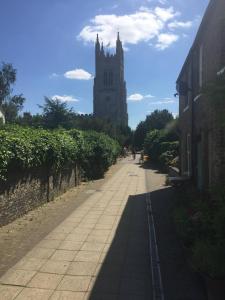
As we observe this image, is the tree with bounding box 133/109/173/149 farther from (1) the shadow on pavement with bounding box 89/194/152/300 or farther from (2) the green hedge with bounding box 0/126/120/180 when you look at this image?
(1) the shadow on pavement with bounding box 89/194/152/300

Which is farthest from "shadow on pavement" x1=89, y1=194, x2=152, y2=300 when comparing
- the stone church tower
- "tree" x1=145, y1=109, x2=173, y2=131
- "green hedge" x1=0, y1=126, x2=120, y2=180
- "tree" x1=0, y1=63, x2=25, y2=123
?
the stone church tower

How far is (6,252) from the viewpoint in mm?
8078

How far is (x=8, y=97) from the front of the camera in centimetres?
5447

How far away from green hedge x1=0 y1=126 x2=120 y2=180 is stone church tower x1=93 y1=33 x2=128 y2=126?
3632 inches

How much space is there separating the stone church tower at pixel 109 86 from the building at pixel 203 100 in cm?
10042

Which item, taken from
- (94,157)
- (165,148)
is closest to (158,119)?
(165,148)

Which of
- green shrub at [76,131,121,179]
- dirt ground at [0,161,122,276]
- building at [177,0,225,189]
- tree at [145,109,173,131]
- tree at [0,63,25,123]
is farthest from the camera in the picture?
tree at [145,109,173,131]

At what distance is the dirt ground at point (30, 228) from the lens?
797cm

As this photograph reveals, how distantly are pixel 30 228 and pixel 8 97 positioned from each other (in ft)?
151

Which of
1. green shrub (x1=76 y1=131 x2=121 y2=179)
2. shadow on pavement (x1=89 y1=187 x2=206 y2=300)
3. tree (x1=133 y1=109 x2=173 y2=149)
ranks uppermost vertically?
tree (x1=133 y1=109 x2=173 y2=149)

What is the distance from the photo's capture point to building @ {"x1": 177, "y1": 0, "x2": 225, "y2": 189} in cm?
1005

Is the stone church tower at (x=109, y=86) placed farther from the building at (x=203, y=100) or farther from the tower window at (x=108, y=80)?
the building at (x=203, y=100)

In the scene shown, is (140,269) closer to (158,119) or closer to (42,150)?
(42,150)

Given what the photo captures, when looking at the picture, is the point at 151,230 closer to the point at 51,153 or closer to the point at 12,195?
the point at 12,195
